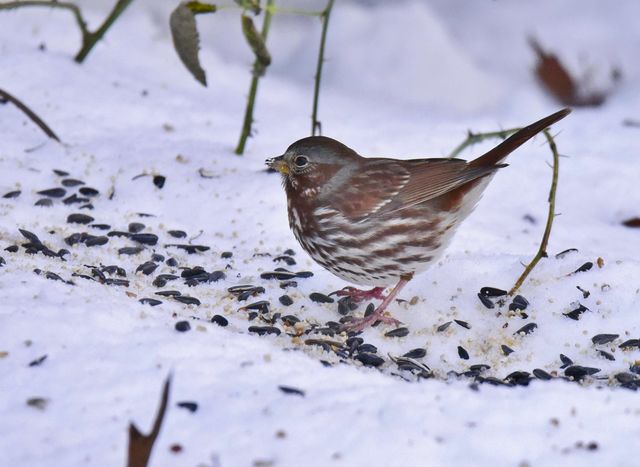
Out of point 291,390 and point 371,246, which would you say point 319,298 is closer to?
point 371,246

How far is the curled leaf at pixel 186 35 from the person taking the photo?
623 centimetres

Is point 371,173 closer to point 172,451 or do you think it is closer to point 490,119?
point 172,451

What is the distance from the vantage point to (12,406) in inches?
144

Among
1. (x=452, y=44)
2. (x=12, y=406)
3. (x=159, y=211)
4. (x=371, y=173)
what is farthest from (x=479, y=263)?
(x=452, y=44)

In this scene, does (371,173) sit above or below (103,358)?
above

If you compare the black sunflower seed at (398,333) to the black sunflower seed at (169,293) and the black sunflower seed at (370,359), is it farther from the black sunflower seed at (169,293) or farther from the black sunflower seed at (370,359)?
the black sunflower seed at (169,293)

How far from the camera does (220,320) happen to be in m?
4.90

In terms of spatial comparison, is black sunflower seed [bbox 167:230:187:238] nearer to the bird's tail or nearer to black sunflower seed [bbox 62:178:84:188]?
black sunflower seed [bbox 62:178:84:188]

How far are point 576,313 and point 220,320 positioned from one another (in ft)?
A: 5.59

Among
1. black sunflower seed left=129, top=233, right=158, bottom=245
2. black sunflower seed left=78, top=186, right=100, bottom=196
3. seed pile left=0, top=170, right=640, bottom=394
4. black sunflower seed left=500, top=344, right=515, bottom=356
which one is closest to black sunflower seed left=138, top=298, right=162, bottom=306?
seed pile left=0, top=170, right=640, bottom=394

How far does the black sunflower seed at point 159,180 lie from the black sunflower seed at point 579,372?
3.05 m

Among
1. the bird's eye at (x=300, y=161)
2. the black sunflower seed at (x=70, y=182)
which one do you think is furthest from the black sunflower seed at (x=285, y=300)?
the black sunflower seed at (x=70, y=182)

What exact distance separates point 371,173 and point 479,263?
2.69 feet

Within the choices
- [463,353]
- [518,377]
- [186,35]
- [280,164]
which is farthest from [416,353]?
[186,35]
